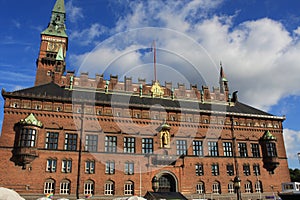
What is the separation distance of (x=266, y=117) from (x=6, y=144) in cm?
4437

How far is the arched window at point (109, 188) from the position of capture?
40.6 m

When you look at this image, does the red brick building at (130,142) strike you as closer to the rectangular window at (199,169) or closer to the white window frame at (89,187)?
the white window frame at (89,187)

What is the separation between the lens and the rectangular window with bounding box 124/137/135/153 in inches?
1720

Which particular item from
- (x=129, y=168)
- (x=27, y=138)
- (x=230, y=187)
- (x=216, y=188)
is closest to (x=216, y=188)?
(x=216, y=188)

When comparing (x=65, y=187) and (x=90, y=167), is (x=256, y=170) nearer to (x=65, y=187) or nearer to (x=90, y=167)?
(x=90, y=167)

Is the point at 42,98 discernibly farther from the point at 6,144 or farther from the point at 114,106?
the point at 114,106

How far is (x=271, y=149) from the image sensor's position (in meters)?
50.3

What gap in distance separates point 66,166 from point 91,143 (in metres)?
4.90

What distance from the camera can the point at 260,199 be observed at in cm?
4672

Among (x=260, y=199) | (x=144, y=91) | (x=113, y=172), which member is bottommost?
(x=260, y=199)

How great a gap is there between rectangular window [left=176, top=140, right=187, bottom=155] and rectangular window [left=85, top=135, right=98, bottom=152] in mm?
13291

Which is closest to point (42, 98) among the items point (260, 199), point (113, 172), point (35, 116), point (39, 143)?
point (35, 116)

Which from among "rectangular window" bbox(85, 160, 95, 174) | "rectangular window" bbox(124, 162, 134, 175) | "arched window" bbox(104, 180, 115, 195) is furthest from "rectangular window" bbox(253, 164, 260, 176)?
"rectangular window" bbox(85, 160, 95, 174)

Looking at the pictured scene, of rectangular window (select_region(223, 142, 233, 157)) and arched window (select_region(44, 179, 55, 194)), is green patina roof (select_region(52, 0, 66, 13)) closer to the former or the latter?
arched window (select_region(44, 179, 55, 194))
